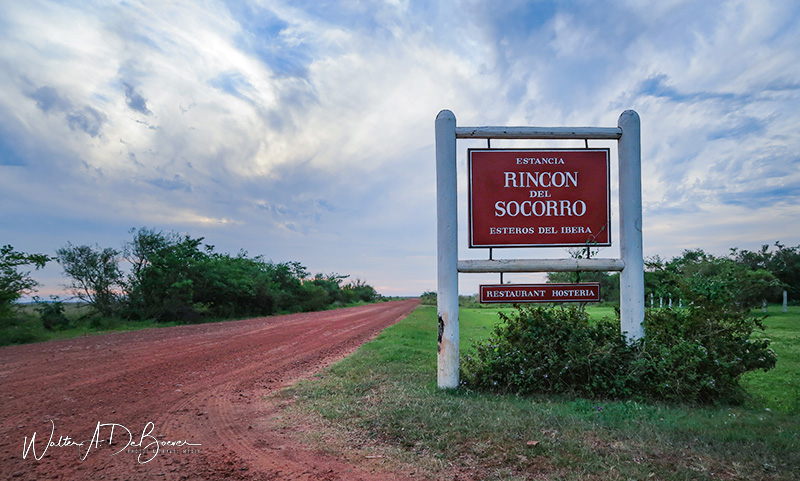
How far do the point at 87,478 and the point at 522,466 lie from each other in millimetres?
3525

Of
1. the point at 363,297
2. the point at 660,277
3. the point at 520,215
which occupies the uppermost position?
the point at 520,215

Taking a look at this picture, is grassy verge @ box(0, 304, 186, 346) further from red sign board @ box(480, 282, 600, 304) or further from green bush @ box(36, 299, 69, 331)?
red sign board @ box(480, 282, 600, 304)

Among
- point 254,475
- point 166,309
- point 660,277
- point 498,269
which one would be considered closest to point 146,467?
point 254,475

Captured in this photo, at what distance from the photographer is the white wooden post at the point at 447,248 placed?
648 cm

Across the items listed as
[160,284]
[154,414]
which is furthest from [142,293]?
[154,414]

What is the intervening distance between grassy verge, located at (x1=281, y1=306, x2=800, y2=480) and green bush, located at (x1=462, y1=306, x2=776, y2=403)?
35cm

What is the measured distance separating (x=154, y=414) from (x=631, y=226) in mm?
7077

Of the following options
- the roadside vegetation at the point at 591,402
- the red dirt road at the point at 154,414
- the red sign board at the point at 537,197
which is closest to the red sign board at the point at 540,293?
the roadside vegetation at the point at 591,402

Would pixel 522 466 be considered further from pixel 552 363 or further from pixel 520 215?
pixel 520 215

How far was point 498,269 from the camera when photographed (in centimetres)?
670

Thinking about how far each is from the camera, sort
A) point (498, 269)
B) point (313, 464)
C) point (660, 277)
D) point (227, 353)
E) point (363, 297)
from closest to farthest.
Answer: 1. point (313, 464)
2. point (498, 269)
3. point (660, 277)
4. point (227, 353)
5. point (363, 297)

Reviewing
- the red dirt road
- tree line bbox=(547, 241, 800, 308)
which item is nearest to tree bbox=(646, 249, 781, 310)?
tree line bbox=(547, 241, 800, 308)

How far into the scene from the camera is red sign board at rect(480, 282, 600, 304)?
663 centimetres

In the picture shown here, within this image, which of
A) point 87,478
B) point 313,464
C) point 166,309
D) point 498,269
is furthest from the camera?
point 166,309
